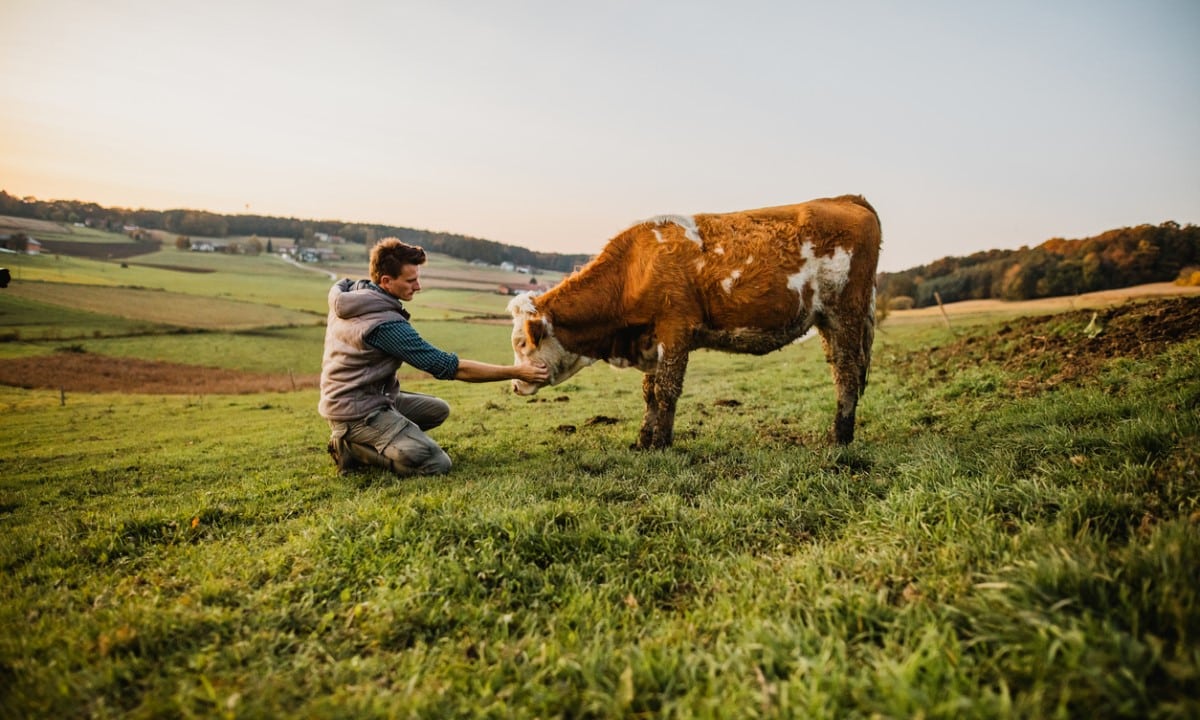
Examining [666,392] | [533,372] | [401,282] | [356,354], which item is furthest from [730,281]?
[356,354]

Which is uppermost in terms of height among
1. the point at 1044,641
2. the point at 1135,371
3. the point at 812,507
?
the point at 1135,371

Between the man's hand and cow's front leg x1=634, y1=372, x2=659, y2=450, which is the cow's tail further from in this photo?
the man's hand

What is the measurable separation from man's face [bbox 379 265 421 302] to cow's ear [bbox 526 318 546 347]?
5.19 feet

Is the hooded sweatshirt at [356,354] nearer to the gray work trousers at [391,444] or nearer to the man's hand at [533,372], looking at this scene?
the gray work trousers at [391,444]

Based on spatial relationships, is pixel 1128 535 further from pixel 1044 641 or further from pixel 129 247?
pixel 129 247

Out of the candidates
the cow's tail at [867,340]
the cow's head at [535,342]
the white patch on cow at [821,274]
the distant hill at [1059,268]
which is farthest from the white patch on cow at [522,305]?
the distant hill at [1059,268]

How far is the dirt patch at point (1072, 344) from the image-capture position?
828cm

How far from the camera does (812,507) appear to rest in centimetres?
435

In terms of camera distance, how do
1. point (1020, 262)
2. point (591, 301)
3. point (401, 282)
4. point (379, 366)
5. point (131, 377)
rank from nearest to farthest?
point (379, 366), point (401, 282), point (591, 301), point (131, 377), point (1020, 262)

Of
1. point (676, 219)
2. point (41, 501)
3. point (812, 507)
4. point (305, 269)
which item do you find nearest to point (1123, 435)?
point (812, 507)

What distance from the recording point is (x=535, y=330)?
7.48m

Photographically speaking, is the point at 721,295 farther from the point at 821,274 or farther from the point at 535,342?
the point at 535,342

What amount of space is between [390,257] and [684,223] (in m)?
3.87

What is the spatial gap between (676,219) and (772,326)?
6.51ft
